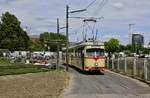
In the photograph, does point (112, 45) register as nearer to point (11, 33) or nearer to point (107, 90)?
point (11, 33)

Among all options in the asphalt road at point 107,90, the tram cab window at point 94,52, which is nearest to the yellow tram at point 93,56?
the tram cab window at point 94,52

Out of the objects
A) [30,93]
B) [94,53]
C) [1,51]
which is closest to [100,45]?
[94,53]

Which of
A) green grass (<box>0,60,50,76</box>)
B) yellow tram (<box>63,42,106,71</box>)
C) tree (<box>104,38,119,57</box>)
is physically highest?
tree (<box>104,38,119,57</box>)

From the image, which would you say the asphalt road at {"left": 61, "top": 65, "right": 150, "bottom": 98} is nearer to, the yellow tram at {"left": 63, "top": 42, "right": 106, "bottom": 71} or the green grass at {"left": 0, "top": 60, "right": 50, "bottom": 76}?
the yellow tram at {"left": 63, "top": 42, "right": 106, "bottom": 71}

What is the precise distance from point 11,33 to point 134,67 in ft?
215

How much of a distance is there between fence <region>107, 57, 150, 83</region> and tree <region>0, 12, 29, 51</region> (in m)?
50.5

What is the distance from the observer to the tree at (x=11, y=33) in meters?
102

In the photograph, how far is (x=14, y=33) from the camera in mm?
103750

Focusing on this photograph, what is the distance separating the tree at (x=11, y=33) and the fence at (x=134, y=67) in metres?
50.5

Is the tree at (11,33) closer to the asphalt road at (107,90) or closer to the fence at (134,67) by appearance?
the fence at (134,67)

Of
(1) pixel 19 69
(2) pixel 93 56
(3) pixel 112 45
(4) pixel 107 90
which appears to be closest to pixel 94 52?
(2) pixel 93 56

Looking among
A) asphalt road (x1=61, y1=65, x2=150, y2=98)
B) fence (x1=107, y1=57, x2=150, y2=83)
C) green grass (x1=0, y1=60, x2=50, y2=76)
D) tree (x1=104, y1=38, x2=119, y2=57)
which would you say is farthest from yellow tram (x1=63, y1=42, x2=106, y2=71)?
tree (x1=104, y1=38, x2=119, y2=57)

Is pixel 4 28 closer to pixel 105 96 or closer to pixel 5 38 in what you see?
pixel 5 38

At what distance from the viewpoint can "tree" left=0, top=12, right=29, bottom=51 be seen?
10181 cm
